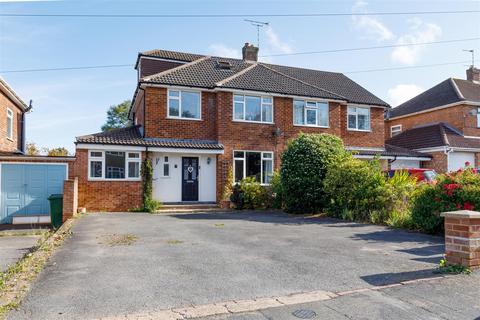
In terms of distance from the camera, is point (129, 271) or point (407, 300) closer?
point (407, 300)

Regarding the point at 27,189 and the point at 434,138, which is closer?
the point at 27,189

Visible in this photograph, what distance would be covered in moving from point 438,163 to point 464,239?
18977mm

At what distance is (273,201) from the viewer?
54.9 ft

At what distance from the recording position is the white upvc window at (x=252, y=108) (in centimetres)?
1795

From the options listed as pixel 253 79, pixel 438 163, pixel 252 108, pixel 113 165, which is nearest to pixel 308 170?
pixel 252 108

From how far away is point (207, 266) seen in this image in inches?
236

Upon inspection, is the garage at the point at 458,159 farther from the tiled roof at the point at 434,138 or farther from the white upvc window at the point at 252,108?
the white upvc window at the point at 252,108

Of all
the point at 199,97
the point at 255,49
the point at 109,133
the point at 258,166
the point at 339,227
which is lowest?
the point at 339,227

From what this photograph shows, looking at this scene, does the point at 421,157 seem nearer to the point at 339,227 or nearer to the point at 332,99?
the point at 332,99

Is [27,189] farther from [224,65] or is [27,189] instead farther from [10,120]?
[224,65]

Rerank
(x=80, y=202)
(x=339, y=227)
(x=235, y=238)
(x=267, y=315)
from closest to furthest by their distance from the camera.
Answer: (x=267, y=315)
(x=235, y=238)
(x=339, y=227)
(x=80, y=202)

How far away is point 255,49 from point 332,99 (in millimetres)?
6300

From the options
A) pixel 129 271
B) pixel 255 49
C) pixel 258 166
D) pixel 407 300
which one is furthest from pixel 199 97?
pixel 407 300

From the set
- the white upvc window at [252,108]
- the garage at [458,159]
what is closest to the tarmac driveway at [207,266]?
the white upvc window at [252,108]
